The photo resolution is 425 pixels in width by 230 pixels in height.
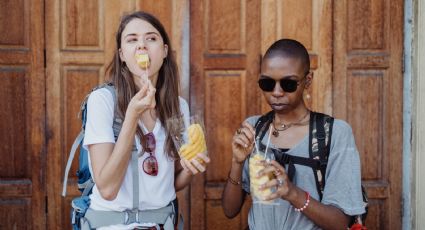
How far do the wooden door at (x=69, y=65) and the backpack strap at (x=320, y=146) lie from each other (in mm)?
2354

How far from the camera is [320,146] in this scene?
8.83ft

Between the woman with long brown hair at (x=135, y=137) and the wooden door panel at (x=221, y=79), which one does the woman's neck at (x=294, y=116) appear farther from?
the wooden door panel at (x=221, y=79)

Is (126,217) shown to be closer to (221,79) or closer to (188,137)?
(188,137)

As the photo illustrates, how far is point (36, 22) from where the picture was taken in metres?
4.53

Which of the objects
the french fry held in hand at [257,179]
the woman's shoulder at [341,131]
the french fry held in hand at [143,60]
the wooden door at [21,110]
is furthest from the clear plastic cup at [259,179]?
the wooden door at [21,110]

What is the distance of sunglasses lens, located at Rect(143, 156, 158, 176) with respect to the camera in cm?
280

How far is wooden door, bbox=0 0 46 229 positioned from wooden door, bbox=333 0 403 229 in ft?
8.35

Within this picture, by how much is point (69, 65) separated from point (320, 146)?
8.59ft

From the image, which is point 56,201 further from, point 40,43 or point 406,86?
point 406,86

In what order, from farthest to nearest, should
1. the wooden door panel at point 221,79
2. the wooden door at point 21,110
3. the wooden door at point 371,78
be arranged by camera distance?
the wooden door at point 371,78, the wooden door panel at point 221,79, the wooden door at point 21,110

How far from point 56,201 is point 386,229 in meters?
2.91

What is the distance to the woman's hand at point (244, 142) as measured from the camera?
2705mm

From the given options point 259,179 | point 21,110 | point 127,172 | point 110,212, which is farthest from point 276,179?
point 21,110

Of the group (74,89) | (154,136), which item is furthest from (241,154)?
(74,89)
